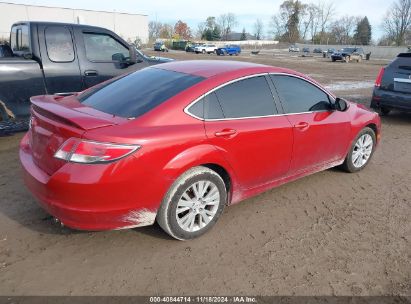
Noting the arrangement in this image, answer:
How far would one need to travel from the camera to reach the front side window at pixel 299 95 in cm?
402

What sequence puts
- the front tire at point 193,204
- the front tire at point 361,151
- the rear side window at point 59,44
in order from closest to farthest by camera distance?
the front tire at point 193,204 → the front tire at point 361,151 → the rear side window at point 59,44

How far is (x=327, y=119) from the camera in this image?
14.5 ft

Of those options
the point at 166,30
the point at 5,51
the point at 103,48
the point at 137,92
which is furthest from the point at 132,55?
the point at 166,30

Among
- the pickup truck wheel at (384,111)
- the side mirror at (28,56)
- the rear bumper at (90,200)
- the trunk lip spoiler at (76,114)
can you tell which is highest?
the side mirror at (28,56)

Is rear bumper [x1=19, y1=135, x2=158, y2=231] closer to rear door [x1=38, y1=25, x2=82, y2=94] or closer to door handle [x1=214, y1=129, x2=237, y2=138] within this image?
door handle [x1=214, y1=129, x2=237, y2=138]

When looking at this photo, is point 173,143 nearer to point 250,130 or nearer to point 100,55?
point 250,130

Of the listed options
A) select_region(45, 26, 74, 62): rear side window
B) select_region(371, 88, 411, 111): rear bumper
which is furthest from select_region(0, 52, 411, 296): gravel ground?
select_region(371, 88, 411, 111): rear bumper

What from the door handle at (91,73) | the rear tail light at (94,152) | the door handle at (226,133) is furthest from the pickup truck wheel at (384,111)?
the rear tail light at (94,152)

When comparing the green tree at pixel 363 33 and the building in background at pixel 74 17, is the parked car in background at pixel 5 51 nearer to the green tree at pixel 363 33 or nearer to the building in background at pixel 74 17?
the building in background at pixel 74 17

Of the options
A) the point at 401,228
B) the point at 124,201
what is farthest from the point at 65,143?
the point at 401,228

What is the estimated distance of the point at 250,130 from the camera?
3572 mm

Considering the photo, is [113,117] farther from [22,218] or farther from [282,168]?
[282,168]

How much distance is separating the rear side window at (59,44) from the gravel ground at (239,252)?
254cm

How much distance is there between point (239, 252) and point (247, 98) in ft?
4.93
